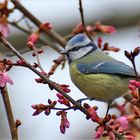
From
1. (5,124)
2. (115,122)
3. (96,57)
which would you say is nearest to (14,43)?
(5,124)

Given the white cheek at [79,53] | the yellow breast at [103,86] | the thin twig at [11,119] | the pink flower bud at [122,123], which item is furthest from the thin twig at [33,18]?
the thin twig at [11,119]

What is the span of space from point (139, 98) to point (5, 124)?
3686mm

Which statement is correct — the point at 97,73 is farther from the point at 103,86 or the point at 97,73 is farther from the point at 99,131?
the point at 99,131

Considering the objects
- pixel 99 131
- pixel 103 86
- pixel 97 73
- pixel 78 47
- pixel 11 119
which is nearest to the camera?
pixel 11 119

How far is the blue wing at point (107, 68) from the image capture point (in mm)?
4105

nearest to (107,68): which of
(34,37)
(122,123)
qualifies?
(34,37)

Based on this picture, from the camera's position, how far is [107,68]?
4.25 metres

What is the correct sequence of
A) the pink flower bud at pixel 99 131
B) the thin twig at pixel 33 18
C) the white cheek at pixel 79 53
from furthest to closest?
1. the white cheek at pixel 79 53
2. the thin twig at pixel 33 18
3. the pink flower bud at pixel 99 131

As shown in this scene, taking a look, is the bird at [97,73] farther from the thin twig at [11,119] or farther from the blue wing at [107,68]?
the thin twig at [11,119]

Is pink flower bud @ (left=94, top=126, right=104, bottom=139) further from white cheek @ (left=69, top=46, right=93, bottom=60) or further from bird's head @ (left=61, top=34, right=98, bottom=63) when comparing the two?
white cheek @ (left=69, top=46, right=93, bottom=60)

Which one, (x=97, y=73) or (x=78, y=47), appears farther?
(x=78, y=47)

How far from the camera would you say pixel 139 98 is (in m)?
2.92

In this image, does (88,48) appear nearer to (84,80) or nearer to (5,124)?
(84,80)

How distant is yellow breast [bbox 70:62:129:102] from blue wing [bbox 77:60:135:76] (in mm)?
47
